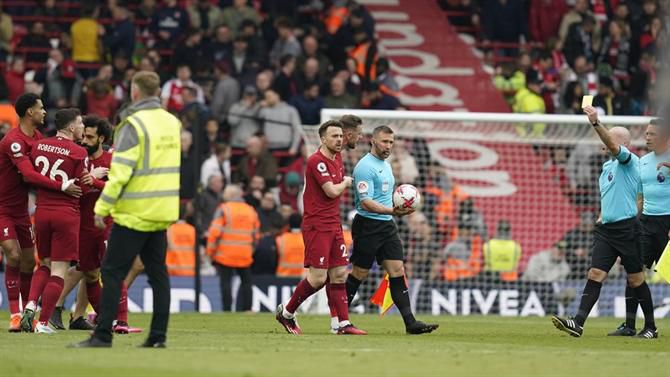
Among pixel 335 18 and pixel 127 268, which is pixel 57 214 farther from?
pixel 335 18

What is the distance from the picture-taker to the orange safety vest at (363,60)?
95.3 feet

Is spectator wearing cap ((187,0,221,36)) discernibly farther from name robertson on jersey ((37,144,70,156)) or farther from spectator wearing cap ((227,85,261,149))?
name robertson on jersey ((37,144,70,156))

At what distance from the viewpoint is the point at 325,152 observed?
15750 millimetres

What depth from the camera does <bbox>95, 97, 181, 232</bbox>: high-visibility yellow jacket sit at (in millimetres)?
12383

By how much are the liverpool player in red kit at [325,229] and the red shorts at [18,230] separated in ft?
9.03

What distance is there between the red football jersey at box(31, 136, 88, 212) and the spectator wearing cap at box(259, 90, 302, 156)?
12.0 m

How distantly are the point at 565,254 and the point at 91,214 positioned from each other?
36.8 ft

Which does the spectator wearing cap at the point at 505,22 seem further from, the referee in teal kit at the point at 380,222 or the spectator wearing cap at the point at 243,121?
the referee in teal kit at the point at 380,222

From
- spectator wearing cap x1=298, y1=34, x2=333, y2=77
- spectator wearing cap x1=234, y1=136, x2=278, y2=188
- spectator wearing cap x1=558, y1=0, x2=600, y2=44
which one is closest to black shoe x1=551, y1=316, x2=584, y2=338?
spectator wearing cap x1=234, y1=136, x2=278, y2=188

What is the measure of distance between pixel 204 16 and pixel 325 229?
49.1ft

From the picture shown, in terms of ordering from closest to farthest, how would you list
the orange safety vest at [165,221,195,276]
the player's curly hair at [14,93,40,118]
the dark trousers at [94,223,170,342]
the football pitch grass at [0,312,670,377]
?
the football pitch grass at [0,312,670,377] < the dark trousers at [94,223,170,342] < the player's curly hair at [14,93,40,118] < the orange safety vest at [165,221,195,276]

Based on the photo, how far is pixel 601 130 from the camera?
1527 cm

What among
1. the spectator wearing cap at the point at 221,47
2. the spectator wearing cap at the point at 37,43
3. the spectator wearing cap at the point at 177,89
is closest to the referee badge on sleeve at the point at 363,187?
the spectator wearing cap at the point at 177,89

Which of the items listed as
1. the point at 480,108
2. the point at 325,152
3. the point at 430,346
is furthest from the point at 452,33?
the point at 430,346
